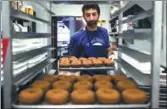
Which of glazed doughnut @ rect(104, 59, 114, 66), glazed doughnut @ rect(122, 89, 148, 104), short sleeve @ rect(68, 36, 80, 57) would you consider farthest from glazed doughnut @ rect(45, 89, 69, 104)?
short sleeve @ rect(68, 36, 80, 57)

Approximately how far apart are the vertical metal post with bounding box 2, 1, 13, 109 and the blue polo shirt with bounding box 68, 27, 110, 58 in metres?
2.08

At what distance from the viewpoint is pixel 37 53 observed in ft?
6.49

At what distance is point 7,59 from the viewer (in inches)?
46.4

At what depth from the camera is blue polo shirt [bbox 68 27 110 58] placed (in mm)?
3242

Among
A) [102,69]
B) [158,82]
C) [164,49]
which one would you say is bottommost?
[102,69]

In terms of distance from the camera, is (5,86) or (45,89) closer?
(5,86)

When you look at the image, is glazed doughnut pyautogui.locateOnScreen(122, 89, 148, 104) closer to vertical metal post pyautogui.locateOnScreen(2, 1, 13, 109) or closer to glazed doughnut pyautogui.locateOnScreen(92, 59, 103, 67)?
vertical metal post pyautogui.locateOnScreen(2, 1, 13, 109)

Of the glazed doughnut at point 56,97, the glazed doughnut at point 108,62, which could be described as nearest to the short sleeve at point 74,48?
the glazed doughnut at point 108,62

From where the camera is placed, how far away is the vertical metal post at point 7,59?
117 cm

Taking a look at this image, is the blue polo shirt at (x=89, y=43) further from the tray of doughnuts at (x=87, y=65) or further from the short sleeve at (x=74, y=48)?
the tray of doughnuts at (x=87, y=65)

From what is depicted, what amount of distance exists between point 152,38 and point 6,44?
725mm

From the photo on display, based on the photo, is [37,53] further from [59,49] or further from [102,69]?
[59,49]

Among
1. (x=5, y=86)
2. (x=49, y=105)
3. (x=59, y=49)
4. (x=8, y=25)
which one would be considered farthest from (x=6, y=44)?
(x=59, y=49)

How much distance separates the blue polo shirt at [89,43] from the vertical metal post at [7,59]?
208 cm
